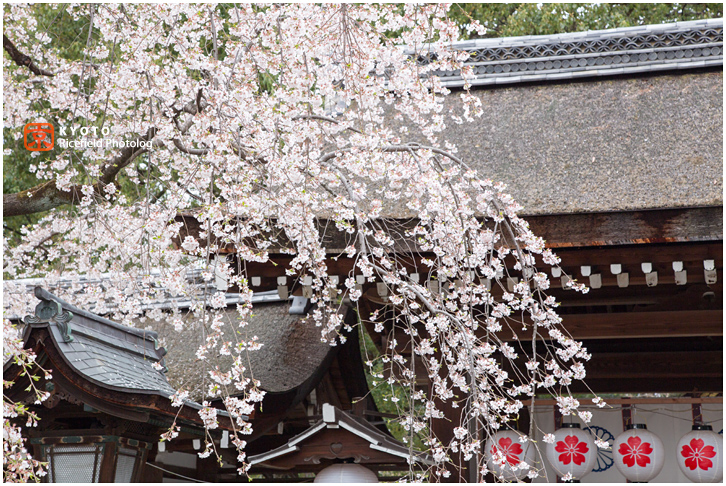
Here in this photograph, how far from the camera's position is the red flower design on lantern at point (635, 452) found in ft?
13.6

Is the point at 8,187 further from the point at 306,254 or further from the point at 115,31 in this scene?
the point at 306,254

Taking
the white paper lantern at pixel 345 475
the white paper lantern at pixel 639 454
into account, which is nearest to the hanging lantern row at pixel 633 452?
the white paper lantern at pixel 639 454

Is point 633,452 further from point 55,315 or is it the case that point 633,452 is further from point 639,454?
point 55,315

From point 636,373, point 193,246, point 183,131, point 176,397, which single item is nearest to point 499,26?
point 636,373

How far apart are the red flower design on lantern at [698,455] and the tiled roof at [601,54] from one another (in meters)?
2.78

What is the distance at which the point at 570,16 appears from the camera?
8.89 metres

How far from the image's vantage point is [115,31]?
11.8ft

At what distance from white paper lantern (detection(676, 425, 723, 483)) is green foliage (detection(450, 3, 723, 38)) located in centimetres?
618

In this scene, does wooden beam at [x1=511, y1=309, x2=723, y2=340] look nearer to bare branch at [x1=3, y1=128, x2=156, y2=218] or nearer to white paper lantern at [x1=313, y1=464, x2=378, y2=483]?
white paper lantern at [x1=313, y1=464, x2=378, y2=483]

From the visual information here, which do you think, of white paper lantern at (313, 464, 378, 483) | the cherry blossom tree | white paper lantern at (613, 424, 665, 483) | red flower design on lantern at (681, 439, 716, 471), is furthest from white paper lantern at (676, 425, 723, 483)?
white paper lantern at (313, 464, 378, 483)

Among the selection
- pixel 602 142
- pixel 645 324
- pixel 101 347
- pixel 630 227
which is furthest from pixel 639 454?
pixel 101 347

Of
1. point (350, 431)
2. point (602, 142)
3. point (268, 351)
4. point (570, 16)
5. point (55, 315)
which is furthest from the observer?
point (570, 16)

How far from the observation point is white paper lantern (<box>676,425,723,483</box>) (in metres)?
4.06

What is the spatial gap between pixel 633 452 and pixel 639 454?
36mm
